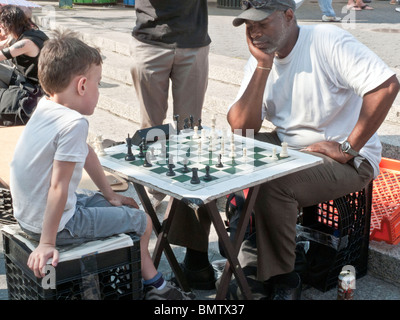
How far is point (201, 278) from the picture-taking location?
3307mm

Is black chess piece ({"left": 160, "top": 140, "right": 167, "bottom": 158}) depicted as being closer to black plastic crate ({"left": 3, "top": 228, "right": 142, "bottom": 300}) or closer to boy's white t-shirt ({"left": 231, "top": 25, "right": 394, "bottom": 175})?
black plastic crate ({"left": 3, "top": 228, "right": 142, "bottom": 300})

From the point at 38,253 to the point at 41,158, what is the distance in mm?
380

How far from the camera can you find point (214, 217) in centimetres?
264

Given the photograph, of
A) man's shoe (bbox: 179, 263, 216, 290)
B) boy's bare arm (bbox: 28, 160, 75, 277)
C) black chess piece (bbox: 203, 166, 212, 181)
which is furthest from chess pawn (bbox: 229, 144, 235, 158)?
boy's bare arm (bbox: 28, 160, 75, 277)

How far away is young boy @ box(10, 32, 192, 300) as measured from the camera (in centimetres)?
244

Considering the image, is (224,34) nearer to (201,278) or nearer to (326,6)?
(326,6)

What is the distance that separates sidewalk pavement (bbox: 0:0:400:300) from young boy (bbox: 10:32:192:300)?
864 millimetres

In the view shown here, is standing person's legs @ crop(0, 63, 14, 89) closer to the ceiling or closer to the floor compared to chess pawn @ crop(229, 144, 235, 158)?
closer to the floor

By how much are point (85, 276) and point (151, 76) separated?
1.92 metres

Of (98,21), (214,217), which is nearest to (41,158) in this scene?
(214,217)

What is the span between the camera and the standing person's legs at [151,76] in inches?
161

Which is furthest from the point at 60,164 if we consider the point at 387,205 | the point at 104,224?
the point at 387,205

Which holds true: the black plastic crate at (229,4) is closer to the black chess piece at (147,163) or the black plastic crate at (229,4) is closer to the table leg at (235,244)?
the black chess piece at (147,163)

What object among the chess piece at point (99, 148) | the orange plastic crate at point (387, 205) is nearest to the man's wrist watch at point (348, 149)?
the orange plastic crate at point (387, 205)
